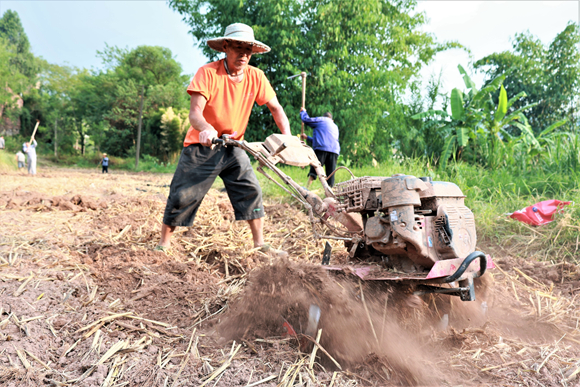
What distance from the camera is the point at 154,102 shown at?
29234mm

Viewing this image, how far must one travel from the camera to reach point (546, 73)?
19.1 m

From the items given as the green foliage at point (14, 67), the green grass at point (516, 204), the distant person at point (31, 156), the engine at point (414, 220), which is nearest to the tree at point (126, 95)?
the green foliage at point (14, 67)

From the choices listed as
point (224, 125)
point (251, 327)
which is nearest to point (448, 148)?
point (224, 125)

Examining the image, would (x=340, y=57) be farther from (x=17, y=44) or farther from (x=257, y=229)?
(x=17, y=44)

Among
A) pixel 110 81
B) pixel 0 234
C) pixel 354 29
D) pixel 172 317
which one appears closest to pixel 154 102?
pixel 110 81

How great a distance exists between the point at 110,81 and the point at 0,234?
29.7 meters

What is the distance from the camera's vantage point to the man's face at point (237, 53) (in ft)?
9.80

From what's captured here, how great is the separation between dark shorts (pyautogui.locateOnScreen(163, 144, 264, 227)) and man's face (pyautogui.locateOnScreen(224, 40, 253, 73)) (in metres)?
0.65

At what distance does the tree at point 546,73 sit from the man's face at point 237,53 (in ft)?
63.0

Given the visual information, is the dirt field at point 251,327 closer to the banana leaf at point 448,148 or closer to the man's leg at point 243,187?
the man's leg at point 243,187

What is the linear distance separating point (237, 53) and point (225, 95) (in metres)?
0.33

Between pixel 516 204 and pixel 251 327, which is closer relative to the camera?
pixel 251 327

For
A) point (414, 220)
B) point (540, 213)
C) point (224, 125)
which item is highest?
point (224, 125)

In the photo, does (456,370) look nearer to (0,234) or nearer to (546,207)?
(546,207)
